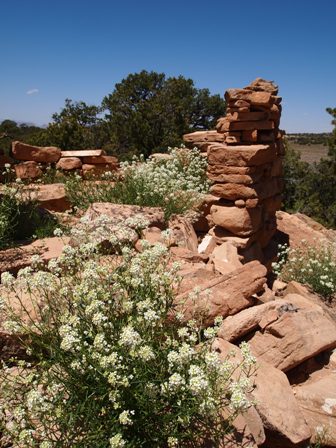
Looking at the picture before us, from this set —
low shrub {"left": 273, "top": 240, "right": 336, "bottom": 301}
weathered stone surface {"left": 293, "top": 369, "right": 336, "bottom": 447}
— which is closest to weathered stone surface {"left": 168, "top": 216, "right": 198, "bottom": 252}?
low shrub {"left": 273, "top": 240, "right": 336, "bottom": 301}

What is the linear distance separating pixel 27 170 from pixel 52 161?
1103 millimetres

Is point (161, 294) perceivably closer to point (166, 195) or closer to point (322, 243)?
point (166, 195)

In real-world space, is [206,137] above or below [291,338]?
above

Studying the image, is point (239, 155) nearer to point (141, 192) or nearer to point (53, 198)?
point (141, 192)

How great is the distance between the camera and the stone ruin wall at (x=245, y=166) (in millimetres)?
9523

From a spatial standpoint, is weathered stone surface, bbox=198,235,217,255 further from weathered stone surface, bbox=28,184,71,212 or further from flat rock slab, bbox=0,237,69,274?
weathered stone surface, bbox=28,184,71,212

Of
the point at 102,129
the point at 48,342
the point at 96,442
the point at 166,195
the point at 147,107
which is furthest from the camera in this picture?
the point at 102,129

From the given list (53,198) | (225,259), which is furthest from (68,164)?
(225,259)

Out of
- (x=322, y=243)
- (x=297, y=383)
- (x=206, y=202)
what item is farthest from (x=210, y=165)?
(x=297, y=383)

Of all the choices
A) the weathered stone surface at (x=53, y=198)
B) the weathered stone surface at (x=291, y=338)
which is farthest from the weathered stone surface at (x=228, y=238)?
the weathered stone surface at (x=291, y=338)

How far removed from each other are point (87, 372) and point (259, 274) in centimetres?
325

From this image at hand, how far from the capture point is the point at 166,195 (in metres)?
8.45

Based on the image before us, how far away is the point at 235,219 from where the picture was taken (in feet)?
31.1

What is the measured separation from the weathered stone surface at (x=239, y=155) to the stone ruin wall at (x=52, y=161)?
3.75m
